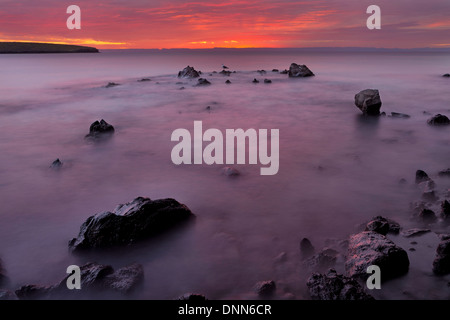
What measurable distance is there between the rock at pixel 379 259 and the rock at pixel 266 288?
38.3 inches

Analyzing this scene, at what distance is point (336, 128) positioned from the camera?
490 inches

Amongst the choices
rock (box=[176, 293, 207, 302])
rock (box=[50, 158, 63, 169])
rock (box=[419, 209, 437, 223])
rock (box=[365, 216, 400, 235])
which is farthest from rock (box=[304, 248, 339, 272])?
rock (box=[50, 158, 63, 169])

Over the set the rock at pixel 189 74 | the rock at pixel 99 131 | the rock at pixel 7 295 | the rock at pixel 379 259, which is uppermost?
the rock at pixel 189 74

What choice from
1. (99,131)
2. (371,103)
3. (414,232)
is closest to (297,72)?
(371,103)

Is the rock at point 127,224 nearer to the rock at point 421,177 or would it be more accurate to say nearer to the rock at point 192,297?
the rock at point 192,297

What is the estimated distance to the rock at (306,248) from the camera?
4500mm

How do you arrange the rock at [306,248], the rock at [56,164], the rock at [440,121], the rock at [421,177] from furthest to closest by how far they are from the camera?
the rock at [440,121] < the rock at [56,164] < the rock at [421,177] < the rock at [306,248]

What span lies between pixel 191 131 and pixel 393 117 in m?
8.36

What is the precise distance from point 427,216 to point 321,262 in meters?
Result: 2.18

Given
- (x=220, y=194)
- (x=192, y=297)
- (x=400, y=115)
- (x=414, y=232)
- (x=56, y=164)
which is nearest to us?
(x=192, y=297)

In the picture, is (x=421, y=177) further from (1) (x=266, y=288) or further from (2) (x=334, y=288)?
(1) (x=266, y=288)

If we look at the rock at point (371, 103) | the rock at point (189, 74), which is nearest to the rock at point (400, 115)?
the rock at point (371, 103)

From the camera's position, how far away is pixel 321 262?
4.25m
